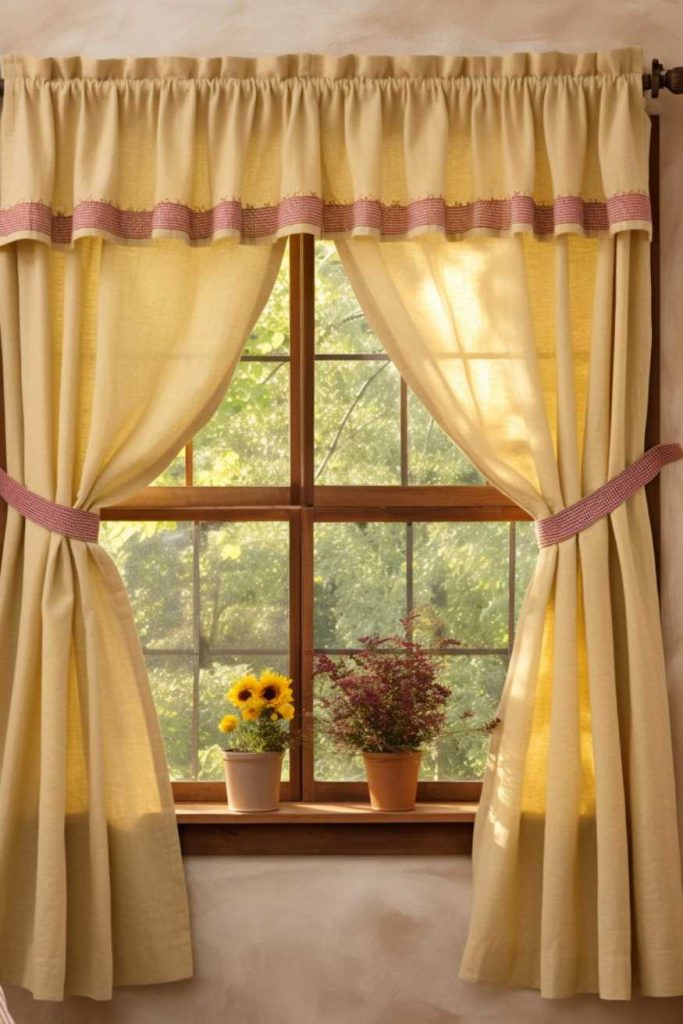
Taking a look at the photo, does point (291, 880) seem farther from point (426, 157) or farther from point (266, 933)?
point (426, 157)

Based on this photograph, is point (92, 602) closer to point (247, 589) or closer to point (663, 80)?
point (247, 589)

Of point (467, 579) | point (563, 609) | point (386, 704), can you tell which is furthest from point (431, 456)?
point (386, 704)

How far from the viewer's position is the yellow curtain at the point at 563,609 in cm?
293

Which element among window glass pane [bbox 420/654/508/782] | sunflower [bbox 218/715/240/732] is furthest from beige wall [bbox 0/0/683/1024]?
sunflower [bbox 218/715/240/732]

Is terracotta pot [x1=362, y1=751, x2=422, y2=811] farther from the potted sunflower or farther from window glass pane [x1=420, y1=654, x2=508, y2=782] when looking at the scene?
the potted sunflower

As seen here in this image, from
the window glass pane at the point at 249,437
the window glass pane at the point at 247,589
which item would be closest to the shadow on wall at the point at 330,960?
the window glass pane at the point at 247,589

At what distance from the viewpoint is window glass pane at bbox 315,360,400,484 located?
10.8 feet

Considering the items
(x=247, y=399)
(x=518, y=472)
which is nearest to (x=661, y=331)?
(x=518, y=472)

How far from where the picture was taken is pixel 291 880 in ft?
10.3

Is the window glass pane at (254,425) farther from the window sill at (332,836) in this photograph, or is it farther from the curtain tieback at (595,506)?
the window sill at (332,836)

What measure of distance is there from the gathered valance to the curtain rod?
0.05 meters

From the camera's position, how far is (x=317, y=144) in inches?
121

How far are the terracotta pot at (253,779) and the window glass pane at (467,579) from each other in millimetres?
599

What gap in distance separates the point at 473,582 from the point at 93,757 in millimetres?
1114
